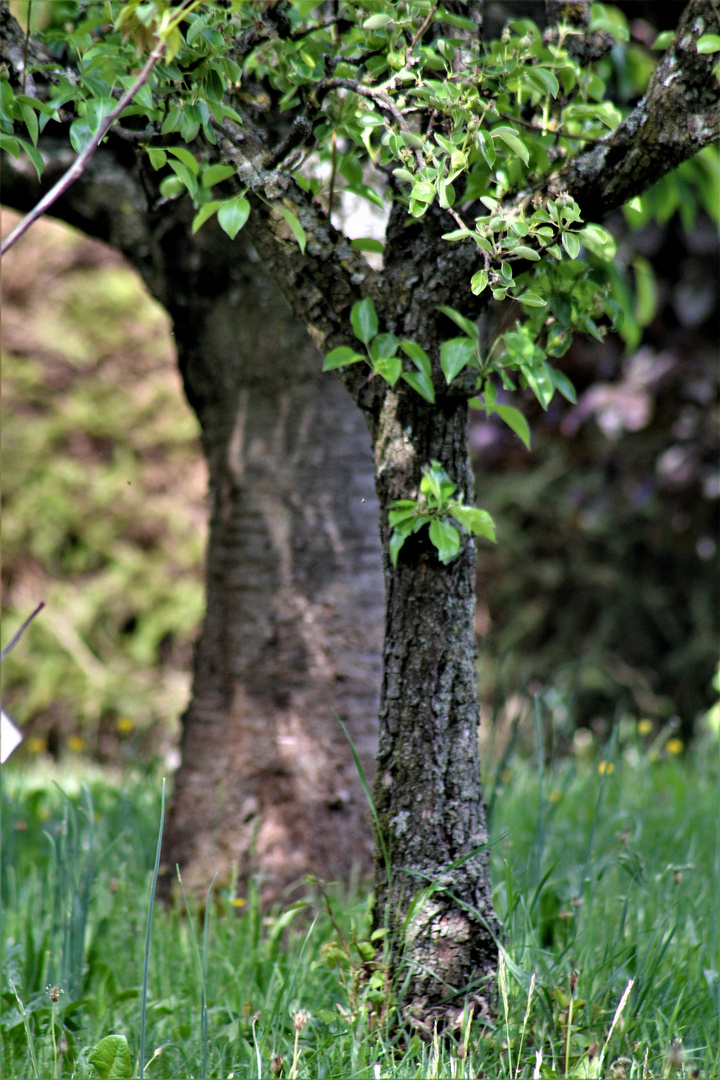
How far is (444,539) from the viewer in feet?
3.84

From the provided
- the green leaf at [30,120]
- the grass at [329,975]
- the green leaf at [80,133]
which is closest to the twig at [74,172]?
the green leaf at [80,133]

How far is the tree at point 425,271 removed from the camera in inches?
45.0

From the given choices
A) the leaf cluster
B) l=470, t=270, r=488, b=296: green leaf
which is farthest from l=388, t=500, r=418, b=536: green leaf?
l=470, t=270, r=488, b=296: green leaf

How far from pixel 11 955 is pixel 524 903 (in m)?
0.86

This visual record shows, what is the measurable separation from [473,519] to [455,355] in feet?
0.69

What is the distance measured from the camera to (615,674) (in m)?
4.24

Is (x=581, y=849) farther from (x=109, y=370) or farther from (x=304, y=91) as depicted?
(x=109, y=370)

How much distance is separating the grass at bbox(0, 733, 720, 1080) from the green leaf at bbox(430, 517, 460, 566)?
1.48ft

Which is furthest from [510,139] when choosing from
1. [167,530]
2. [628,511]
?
[167,530]

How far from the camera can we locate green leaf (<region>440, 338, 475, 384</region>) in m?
1.16

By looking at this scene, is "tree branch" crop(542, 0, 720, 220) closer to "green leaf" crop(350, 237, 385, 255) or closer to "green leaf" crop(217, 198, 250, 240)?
"green leaf" crop(350, 237, 385, 255)

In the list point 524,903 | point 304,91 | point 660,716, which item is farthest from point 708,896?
point 660,716

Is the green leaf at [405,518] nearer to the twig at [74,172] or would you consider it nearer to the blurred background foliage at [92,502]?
the twig at [74,172]

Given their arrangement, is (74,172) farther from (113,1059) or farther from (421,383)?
(113,1059)
